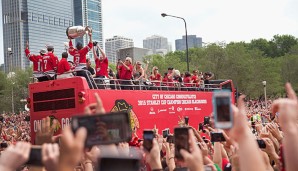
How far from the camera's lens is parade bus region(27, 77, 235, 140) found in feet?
39.8

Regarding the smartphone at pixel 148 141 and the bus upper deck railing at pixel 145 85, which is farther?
the bus upper deck railing at pixel 145 85

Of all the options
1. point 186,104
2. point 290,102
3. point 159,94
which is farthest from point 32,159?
point 186,104

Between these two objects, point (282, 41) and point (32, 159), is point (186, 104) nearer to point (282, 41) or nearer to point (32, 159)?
point (32, 159)

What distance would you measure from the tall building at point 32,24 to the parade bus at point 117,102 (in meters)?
121

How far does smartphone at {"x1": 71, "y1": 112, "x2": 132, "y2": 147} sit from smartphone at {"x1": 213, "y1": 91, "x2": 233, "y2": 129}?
1.69 ft

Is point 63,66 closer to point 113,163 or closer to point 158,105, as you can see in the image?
point 158,105

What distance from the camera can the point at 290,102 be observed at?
2.81 meters

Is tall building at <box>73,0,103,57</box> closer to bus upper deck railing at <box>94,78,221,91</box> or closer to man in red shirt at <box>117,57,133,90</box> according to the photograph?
bus upper deck railing at <box>94,78,221,91</box>

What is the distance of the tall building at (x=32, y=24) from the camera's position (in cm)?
13975

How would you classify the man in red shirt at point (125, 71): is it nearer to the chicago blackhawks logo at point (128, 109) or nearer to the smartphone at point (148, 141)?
the chicago blackhawks logo at point (128, 109)

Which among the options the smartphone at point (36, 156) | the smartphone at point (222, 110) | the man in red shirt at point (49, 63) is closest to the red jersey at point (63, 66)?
the man in red shirt at point (49, 63)

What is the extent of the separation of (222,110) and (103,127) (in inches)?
26.8

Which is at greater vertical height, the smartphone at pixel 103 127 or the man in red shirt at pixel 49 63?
the man in red shirt at pixel 49 63

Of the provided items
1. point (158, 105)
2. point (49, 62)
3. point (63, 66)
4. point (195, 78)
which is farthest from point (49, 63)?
point (195, 78)
